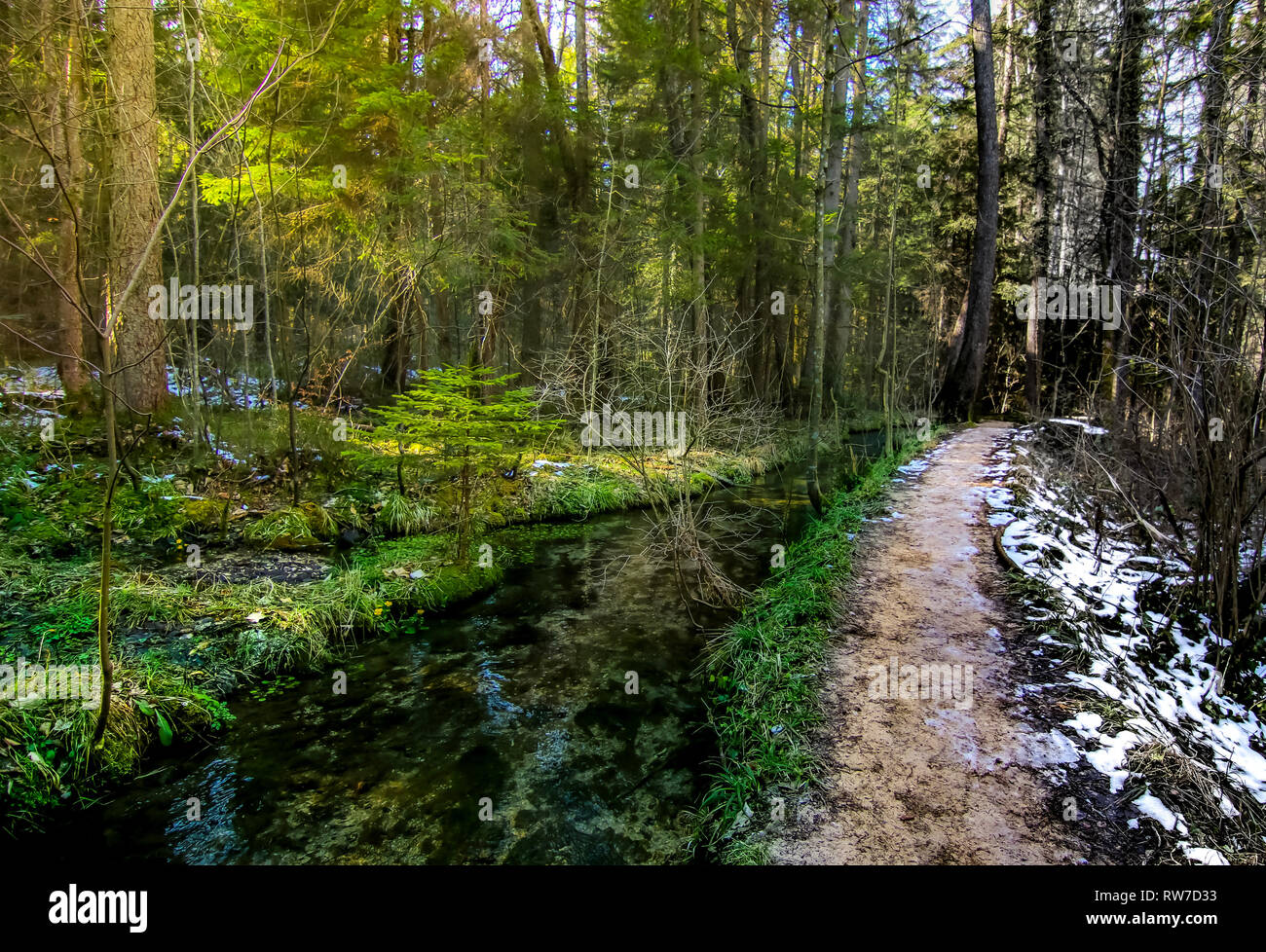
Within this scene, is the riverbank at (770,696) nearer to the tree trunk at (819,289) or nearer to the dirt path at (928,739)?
the dirt path at (928,739)

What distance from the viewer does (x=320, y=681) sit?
17.5ft

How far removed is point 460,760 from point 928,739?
3254 mm

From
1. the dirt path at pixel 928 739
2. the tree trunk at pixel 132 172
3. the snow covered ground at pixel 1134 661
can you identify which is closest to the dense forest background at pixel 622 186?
the tree trunk at pixel 132 172

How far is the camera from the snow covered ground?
10.9 ft

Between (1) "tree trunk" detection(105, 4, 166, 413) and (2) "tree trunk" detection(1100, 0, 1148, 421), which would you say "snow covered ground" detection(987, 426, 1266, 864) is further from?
(1) "tree trunk" detection(105, 4, 166, 413)

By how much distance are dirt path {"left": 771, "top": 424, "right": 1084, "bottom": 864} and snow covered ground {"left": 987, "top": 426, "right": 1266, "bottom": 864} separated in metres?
0.39

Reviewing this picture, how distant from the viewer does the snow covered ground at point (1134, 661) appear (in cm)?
333

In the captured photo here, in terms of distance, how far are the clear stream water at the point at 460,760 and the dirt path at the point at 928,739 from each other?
107cm

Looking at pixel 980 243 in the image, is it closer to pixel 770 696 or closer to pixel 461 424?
pixel 461 424

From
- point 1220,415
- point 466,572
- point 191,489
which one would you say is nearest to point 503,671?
point 466,572

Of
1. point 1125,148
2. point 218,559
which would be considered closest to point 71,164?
point 218,559
